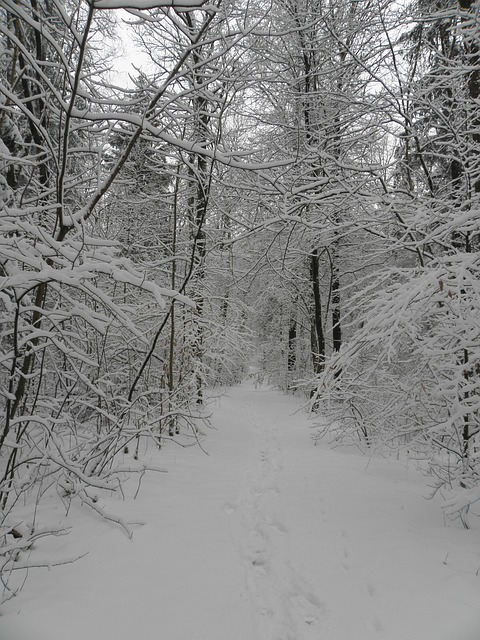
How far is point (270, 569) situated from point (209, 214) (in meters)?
6.35

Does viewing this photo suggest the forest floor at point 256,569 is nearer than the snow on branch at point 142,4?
No

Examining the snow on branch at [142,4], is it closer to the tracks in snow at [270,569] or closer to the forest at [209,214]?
the forest at [209,214]

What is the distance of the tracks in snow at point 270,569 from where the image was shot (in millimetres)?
2161

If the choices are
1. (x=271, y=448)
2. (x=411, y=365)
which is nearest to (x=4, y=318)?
(x=411, y=365)

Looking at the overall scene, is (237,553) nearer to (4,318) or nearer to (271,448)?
(4,318)

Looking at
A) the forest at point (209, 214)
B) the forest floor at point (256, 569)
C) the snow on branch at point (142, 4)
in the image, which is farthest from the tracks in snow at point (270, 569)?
the snow on branch at point (142, 4)

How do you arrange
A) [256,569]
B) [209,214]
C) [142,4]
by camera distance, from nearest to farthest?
[142,4], [256,569], [209,214]

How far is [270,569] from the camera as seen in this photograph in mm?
2701

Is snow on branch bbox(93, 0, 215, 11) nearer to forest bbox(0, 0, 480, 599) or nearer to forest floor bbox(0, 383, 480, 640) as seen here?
forest bbox(0, 0, 480, 599)

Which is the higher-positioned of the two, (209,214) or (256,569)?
(209,214)

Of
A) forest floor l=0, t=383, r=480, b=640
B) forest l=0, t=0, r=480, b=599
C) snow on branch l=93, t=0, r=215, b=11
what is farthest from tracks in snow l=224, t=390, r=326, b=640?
snow on branch l=93, t=0, r=215, b=11

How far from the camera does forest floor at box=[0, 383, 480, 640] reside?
2080 mm

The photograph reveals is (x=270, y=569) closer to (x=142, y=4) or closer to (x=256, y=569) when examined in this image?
(x=256, y=569)

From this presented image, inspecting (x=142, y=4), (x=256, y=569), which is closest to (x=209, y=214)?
(x=142, y=4)
